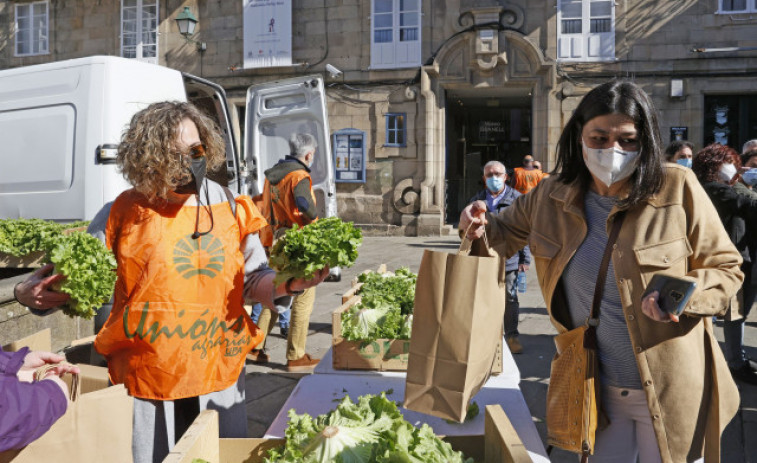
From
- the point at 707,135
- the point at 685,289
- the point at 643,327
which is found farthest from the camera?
the point at 707,135

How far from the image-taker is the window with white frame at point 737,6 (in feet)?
46.7

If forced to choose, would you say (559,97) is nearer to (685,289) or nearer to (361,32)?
(361,32)

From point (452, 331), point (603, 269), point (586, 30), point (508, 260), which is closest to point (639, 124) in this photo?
point (603, 269)

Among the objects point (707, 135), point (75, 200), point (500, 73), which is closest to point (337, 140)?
point (500, 73)

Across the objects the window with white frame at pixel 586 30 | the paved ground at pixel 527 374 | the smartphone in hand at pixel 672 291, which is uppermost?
the window with white frame at pixel 586 30

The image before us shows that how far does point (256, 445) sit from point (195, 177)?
1012mm

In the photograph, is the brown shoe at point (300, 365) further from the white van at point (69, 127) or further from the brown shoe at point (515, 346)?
the white van at point (69, 127)

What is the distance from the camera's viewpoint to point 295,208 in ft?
17.3

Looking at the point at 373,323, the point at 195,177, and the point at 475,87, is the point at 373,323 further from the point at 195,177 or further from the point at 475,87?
the point at 475,87

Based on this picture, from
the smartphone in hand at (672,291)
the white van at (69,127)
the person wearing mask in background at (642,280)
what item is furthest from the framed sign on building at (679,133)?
the smartphone in hand at (672,291)

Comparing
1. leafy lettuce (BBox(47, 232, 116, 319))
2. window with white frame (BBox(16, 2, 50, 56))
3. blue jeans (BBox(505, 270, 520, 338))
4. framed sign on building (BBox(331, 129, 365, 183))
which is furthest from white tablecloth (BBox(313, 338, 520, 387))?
window with white frame (BBox(16, 2, 50, 56))

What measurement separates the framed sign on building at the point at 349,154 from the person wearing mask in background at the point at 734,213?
11843 millimetres

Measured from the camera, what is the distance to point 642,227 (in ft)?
6.88

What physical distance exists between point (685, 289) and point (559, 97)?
561 inches
